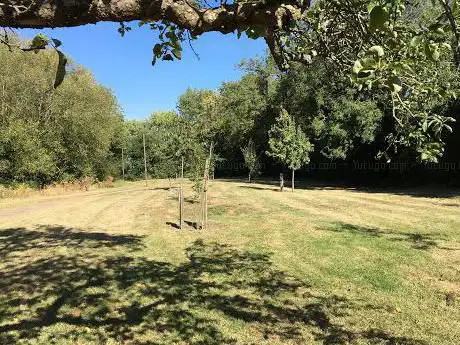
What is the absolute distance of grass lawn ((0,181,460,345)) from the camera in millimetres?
5602

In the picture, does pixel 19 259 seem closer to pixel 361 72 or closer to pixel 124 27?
pixel 124 27

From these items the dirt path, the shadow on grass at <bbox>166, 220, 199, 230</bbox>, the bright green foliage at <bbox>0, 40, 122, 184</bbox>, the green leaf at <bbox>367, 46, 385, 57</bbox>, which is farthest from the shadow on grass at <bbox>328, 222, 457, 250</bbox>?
the bright green foliage at <bbox>0, 40, 122, 184</bbox>

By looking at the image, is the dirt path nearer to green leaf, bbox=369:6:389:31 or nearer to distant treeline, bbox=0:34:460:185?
distant treeline, bbox=0:34:460:185

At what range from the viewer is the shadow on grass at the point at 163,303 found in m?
5.48

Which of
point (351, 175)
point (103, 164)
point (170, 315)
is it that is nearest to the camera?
point (170, 315)

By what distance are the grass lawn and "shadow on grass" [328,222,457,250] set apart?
0.03 meters

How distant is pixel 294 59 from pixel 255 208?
15155mm

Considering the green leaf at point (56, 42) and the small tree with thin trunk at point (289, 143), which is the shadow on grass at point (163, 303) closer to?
the green leaf at point (56, 42)

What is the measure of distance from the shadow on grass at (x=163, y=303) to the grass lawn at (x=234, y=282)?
2 centimetres

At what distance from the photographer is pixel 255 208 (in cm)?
1881

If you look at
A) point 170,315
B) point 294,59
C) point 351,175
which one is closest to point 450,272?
point 170,315

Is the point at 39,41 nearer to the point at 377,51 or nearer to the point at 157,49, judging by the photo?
the point at 157,49

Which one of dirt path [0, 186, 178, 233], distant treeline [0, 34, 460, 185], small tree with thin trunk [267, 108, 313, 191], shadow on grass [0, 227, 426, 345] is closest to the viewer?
shadow on grass [0, 227, 426, 345]

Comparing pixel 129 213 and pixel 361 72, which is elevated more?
pixel 361 72
